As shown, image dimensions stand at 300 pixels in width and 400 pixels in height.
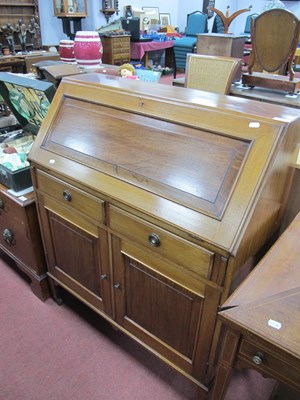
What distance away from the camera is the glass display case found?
4.91 meters

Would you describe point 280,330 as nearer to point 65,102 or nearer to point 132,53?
point 65,102

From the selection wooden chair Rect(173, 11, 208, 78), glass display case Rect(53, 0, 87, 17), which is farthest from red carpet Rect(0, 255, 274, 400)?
wooden chair Rect(173, 11, 208, 78)

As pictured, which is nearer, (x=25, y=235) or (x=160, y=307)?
(x=160, y=307)

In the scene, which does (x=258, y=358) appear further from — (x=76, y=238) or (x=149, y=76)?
(x=149, y=76)

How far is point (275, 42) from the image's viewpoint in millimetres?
2166

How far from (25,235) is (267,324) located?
4.11 feet

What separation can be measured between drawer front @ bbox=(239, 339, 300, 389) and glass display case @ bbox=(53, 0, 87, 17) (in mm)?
5555

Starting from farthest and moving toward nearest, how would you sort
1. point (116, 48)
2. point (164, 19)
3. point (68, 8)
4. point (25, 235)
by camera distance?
point (164, 19) < point (116, 48) < point (68, 8) < point (25, 235)

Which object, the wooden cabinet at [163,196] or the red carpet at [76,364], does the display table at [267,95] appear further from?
the red carpet at [76,364]

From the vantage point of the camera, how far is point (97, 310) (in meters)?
1.46

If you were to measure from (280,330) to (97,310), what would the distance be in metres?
0.98

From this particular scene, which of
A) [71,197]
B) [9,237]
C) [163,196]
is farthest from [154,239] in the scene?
[9,237]

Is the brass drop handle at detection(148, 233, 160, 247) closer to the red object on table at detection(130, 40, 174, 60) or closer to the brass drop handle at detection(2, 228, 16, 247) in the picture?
the brass drop handle at detection(2, 228, 16, 247)

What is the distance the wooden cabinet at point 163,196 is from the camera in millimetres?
861
